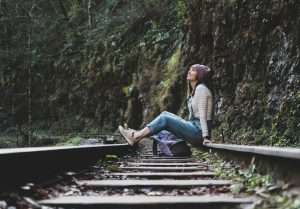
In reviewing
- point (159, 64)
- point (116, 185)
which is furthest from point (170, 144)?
point (159, 64)

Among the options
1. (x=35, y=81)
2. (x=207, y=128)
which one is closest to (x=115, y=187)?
(x=207, y=128)

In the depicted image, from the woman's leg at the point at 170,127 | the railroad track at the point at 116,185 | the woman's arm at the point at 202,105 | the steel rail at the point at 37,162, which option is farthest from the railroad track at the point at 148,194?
the woman's arm at the point at 202,105

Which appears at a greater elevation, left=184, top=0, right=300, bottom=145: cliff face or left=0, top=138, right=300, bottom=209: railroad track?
left=184, top=0, right=300, bottom=145: cliff face

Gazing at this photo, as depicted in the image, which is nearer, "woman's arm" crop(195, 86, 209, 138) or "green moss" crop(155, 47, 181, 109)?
"woman's arm" crop(195, 86, 209, 138)

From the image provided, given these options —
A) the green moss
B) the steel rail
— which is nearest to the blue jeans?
the steel rail

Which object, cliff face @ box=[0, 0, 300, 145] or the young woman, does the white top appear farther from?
cliff face @ box=[0, 0, 300, 145]

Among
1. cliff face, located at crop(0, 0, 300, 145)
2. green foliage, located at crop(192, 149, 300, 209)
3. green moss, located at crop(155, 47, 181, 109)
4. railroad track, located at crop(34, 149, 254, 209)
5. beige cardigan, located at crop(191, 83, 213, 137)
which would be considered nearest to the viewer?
green foliage, located at crop(192, 149, 300, 209)

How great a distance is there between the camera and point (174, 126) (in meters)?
6.48

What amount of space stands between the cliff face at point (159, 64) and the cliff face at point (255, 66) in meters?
0.02

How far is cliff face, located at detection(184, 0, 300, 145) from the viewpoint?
8039 millimetres

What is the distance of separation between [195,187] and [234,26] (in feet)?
27.7

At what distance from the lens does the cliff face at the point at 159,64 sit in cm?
866

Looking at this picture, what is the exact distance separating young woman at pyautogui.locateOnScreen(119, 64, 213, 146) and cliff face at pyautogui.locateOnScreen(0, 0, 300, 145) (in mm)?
1507

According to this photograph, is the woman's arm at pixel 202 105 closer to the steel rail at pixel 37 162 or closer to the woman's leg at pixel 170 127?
the woman's leg at pixel 170 127
